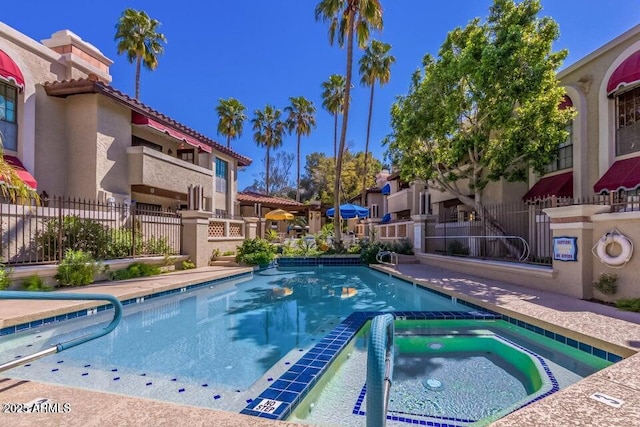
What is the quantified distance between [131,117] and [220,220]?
22.7 ft

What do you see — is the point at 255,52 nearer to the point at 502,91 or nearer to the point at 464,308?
the point at 502,91

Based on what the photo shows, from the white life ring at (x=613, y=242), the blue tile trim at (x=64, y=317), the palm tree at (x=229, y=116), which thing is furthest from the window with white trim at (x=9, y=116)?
the palm tree at (x=229, y=116)

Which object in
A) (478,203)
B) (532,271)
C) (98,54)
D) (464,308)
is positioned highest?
(98,54)

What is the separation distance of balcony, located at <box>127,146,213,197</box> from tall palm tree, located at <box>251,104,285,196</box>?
24720mm

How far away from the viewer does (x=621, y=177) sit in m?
11.8

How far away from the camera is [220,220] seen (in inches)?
696

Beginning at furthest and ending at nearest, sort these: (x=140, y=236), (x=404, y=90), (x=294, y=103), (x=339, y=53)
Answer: (x=294, y=103)
(x=339, y=53)
(x=404, y=90)
(x=140, y=236)

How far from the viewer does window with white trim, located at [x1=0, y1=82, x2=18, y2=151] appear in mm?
13219

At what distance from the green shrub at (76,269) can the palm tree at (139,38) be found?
67.7 ft

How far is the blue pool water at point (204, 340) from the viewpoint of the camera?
4730 mm

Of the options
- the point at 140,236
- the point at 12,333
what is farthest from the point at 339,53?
the point at 12,333

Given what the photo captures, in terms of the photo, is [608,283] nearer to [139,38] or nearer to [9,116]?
[9,116]

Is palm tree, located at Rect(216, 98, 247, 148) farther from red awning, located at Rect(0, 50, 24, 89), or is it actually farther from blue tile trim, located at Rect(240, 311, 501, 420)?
blue tile trim, located at Rect(240, 311, 501, 420)

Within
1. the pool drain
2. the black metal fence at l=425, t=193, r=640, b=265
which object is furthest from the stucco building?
the pool drain
